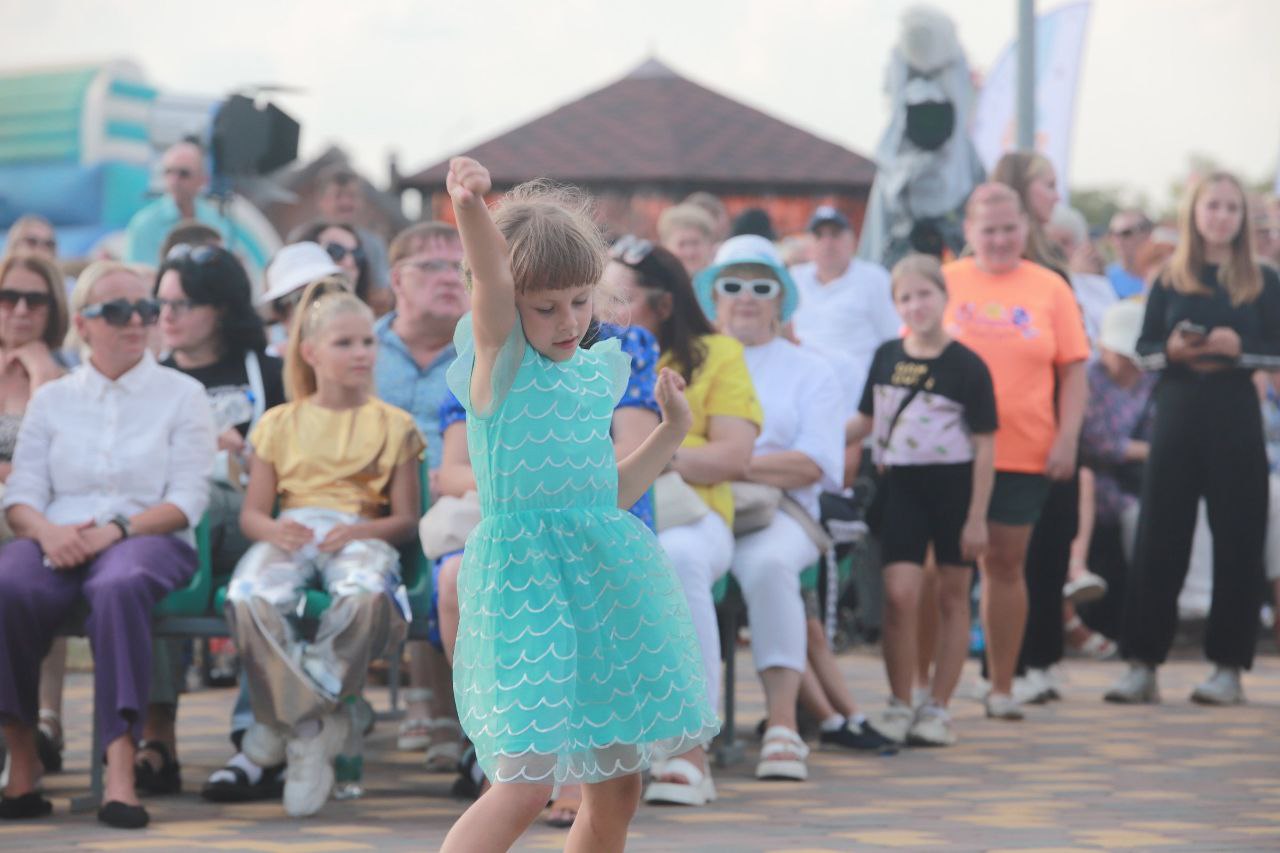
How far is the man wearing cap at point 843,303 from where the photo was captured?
357 inches

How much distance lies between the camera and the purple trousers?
5379mm

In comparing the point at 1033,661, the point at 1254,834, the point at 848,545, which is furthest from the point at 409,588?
the point at 1033,661

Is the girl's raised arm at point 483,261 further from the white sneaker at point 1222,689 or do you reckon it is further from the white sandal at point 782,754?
the white sneaker at point 1222,689

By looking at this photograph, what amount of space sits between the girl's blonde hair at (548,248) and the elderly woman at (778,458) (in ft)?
8.70

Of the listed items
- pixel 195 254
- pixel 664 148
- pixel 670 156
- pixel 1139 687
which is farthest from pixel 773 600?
pixel 664 148

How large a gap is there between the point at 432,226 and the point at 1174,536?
3.33m

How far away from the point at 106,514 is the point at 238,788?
91cm

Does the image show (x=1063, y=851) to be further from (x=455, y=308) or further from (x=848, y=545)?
(x=455, y=308)

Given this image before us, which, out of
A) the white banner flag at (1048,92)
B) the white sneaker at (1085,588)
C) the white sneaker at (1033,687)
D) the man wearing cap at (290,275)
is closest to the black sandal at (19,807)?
the man wearing cap at (290,275)

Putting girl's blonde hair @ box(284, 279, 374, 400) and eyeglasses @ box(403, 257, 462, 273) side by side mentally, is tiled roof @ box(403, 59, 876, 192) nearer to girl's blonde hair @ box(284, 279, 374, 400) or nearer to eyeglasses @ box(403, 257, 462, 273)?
eyeglasses @ box(403, 257, 462, 273)

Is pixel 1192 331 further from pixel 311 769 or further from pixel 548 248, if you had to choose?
pixel 548 248

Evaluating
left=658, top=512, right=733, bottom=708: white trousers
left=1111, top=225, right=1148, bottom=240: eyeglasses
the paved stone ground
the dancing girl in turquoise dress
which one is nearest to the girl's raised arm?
the dancing girl in turquoise dress

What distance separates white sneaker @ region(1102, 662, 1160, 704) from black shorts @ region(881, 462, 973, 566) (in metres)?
1.45

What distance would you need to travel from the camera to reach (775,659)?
6.11 metres
